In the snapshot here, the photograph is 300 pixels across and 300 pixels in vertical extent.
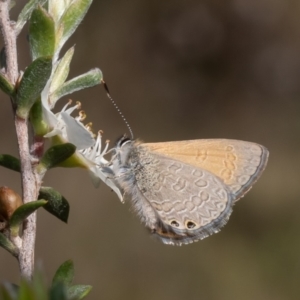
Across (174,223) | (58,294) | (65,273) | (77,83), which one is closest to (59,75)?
(77,83)

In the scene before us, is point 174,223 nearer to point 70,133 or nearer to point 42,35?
point 70,133

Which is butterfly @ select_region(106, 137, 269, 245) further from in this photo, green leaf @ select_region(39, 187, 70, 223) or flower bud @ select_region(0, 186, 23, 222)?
flower bud @ select_region(0, 186, 23, 222)

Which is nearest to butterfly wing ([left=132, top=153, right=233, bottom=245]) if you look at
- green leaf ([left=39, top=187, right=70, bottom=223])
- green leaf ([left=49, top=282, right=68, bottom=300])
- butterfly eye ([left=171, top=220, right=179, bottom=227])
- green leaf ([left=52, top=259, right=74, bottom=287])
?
butterfly eye ([left=171, top=220, right=179, bottom=227])

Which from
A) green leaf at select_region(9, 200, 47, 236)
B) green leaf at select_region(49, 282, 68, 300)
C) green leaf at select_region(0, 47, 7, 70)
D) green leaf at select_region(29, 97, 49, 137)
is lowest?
green leaf at select_region(9, 200, 47, 236)

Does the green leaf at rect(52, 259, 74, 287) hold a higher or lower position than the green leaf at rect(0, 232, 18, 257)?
lower

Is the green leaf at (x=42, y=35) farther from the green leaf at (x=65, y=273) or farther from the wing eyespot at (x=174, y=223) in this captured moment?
the wing eyespot at (x=174, y=223)

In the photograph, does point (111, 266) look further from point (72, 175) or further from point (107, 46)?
point (107, 46)

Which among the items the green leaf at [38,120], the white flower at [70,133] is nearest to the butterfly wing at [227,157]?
the white flower at [70,133]

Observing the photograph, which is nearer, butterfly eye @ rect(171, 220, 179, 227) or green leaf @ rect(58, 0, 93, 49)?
green leaf @ rect(58, 0, 93, 49)
